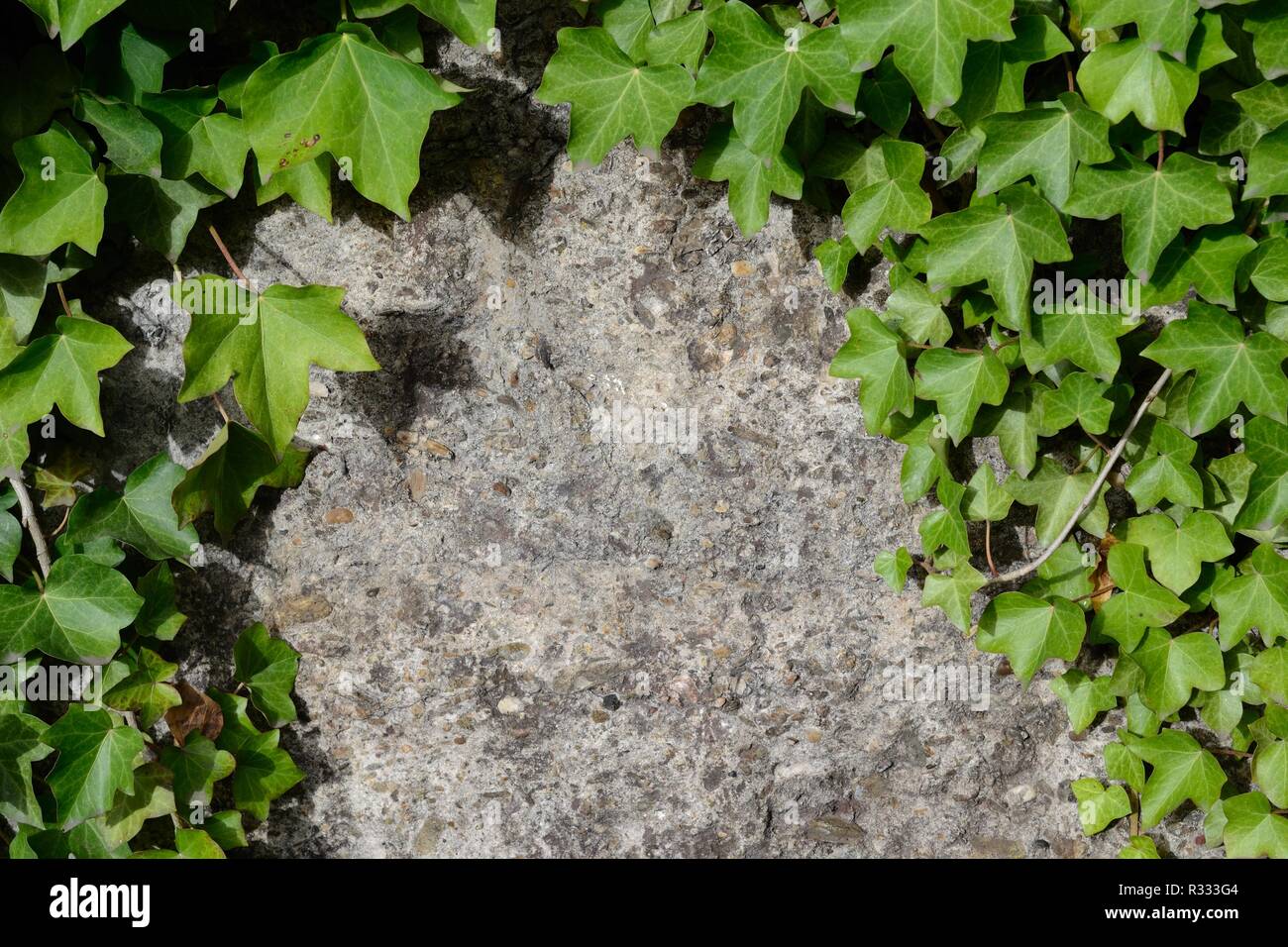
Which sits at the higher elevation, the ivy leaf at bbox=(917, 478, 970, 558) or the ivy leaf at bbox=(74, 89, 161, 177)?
the ivy leaf at bbox=(74, 89, 161, 177)

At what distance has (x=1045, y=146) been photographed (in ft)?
4.42

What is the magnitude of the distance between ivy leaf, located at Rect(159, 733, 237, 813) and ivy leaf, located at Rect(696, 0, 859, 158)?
1.35 meters

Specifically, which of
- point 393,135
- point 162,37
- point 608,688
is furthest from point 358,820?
point 162,37

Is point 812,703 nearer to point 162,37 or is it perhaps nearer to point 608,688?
point 608,688

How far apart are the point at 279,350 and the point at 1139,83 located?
4.30ft

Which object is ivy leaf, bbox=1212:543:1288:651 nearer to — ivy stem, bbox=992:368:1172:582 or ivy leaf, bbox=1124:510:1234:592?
ivy leaf, bbox=1124:510:1234:592

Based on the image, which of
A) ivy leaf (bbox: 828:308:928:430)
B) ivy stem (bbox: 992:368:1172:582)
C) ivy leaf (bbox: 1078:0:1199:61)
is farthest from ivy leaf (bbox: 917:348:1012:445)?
ivy leaf (bbox: 1078:0:1199:61)

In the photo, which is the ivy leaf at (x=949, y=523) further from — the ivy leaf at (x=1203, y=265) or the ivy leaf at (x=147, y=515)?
the ivy leaf at (x=147, y=515)

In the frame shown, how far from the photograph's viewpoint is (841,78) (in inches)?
51.9

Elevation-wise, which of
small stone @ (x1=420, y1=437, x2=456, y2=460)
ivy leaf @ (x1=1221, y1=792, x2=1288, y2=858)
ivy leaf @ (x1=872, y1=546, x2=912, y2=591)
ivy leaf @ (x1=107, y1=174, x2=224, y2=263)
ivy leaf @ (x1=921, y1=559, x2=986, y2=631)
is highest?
ivy leaf @ (x1=107, y1=174, x2=224, y2=263)

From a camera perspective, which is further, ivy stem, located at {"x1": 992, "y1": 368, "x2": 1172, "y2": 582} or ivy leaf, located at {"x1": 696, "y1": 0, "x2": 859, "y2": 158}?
ivy stem, located at {"x1": 992, "y1": 368, "x2": 1172, "y2": 582}

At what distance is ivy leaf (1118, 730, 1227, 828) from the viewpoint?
1.63 metres

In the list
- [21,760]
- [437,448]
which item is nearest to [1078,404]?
[437,448]

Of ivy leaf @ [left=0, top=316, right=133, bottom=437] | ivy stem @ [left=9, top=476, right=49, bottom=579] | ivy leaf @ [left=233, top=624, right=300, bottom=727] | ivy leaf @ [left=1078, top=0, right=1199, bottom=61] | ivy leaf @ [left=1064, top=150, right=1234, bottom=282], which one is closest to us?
ivy leaf @ [left=1078, top=0, right=1199, bottom=61]
